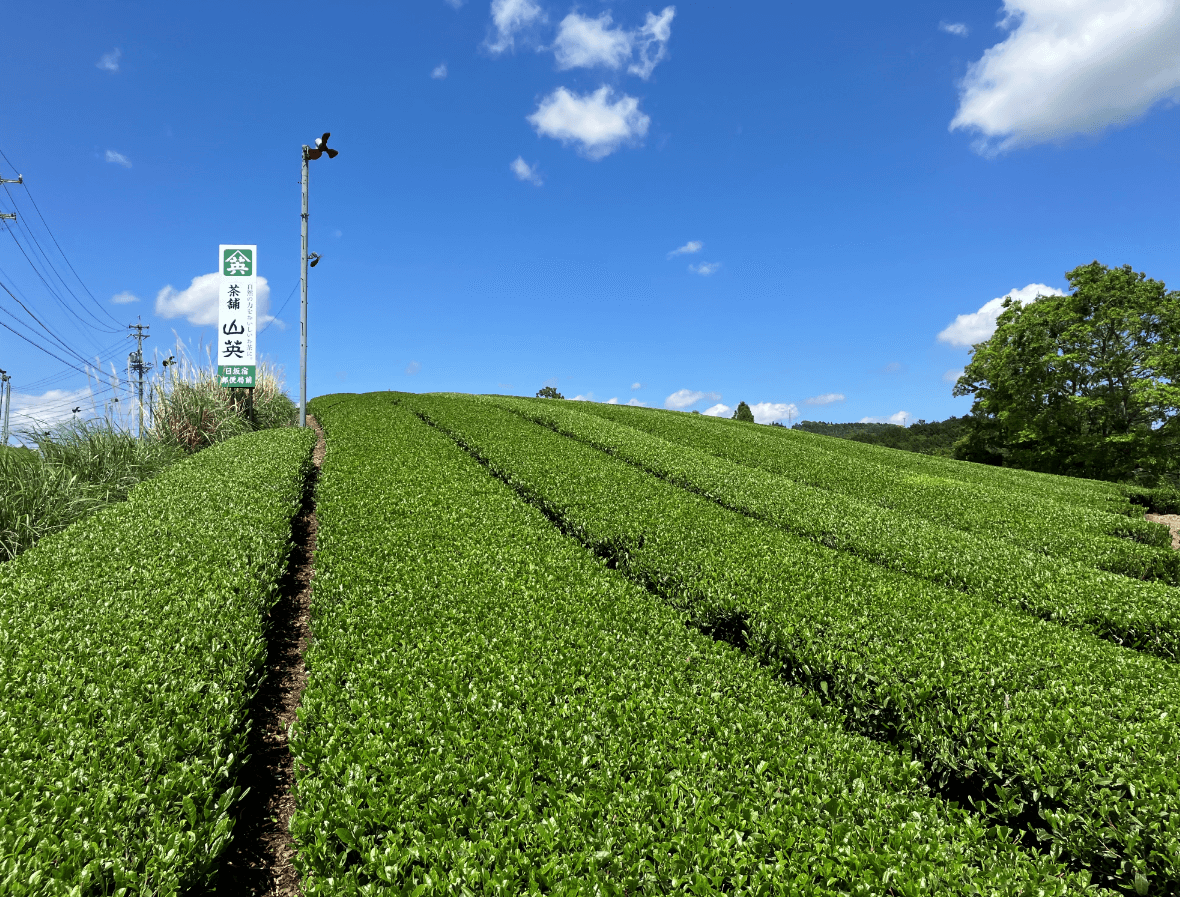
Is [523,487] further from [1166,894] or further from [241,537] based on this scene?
[1166,894]

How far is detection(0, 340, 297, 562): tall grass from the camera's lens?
8.76 meters

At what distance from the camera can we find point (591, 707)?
443 centimetres

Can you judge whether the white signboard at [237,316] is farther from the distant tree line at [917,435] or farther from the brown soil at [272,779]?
the distant tree line at [917,435]

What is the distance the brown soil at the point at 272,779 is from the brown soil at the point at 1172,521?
1833 cm

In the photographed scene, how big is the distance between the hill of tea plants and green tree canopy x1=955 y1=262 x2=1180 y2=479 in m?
28.6

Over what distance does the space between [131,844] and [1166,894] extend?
6324mm

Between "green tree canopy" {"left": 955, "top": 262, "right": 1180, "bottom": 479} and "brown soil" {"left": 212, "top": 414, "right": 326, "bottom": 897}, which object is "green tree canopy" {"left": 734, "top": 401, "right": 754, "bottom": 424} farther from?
"brown soil" {"left": 212, "top": 414, "right": 326, "bottom": 897}

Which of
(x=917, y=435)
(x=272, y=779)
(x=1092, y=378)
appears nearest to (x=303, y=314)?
(x=272, y=779)

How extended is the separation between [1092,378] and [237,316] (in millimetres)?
41087

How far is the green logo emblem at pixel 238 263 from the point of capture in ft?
54.3

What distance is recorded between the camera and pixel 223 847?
3.21 meters

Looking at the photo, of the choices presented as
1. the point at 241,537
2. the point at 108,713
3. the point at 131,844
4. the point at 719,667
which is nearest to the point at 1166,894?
the point at 719,667

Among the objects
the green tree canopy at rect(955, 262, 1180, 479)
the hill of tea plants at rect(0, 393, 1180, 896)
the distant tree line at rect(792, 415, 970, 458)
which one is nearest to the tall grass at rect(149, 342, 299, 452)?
the hill of tea plants at rect(0, 393, 1180, 896)

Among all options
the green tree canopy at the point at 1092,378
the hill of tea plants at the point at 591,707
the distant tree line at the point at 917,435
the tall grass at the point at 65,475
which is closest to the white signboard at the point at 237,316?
the tall grass at the point at 65,475
